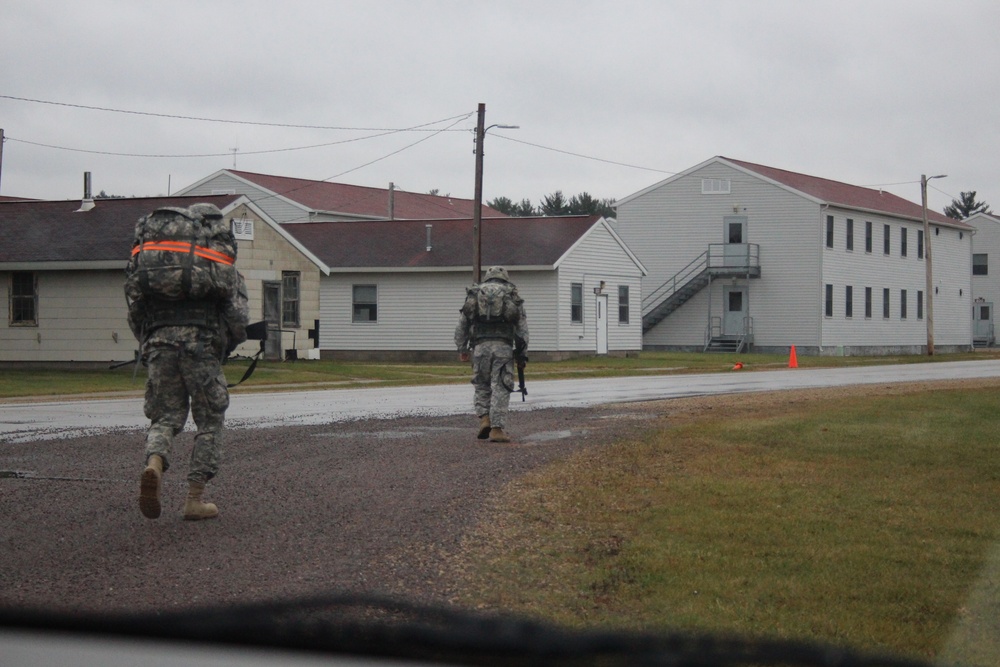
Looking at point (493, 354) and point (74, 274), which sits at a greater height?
point (74, 274)

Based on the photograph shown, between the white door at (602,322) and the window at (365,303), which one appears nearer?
the white door at (602,322)

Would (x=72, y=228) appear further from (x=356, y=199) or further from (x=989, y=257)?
(x=989, y=257)

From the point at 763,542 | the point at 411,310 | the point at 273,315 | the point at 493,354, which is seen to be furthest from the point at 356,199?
the point at 763,542

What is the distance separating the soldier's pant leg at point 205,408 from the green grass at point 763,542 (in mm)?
1864

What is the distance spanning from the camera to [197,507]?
7.86 metres

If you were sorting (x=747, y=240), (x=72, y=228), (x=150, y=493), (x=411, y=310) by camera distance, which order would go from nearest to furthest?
(x=150, y=493), (x=72, y=228), (x=411, y=310), (x=747, y=240)

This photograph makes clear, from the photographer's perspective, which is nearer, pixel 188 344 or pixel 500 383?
pixel 188 344

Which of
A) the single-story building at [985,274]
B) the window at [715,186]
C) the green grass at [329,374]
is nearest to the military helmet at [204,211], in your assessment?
the green grass at [329,374]

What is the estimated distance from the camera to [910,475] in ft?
32.2

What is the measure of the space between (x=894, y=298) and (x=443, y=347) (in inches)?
935

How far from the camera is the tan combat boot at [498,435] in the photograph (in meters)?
12.7

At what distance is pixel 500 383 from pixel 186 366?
531 centimetres

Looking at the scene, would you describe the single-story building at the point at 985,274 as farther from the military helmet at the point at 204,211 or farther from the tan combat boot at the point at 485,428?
the military helmet at the point at 204,211

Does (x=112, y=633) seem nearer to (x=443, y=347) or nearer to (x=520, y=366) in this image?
(x=520, y=366)
